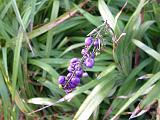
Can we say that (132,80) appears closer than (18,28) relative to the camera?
Yes

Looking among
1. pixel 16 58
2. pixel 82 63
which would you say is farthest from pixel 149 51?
pixel 16 58

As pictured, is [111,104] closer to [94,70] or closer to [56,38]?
[94,70]

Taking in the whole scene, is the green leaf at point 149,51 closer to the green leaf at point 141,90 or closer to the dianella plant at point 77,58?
the dianella plant at point 77,58

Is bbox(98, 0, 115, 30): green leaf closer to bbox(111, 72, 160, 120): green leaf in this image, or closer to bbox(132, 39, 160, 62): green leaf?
bbox(132, 39, 160, 62): green leaf

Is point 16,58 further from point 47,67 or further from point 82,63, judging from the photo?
point 82,63

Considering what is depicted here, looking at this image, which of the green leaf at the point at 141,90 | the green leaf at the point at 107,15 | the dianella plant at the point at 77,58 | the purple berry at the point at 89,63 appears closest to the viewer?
the purple berry at the point at 89,63

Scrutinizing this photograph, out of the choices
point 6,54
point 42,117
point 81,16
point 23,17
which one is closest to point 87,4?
point 81,16

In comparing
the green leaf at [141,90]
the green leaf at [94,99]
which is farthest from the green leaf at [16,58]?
the green leaf at [141,90]

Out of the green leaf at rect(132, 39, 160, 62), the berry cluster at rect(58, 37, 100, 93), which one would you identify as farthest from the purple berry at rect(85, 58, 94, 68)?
the green leaf at rect(132, 39, 160, 62)
